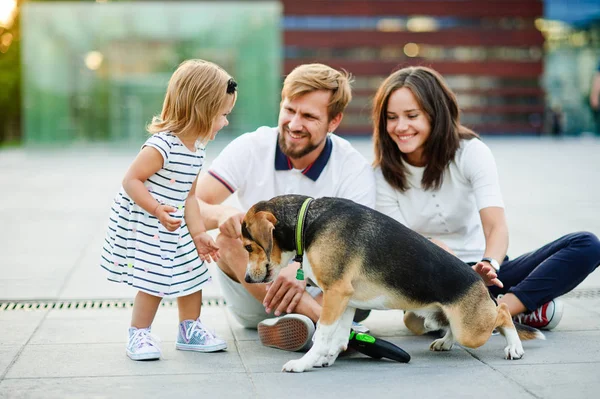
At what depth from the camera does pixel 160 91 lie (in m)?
35.2

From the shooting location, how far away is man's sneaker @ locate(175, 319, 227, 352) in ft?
15.9

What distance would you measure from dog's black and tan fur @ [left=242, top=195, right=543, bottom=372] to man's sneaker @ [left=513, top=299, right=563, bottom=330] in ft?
2.73

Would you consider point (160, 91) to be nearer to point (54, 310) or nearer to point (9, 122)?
point (54, 310)

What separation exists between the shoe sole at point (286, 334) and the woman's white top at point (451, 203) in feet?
3.90

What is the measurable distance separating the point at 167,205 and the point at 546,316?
2.69 metres

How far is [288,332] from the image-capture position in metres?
4.80

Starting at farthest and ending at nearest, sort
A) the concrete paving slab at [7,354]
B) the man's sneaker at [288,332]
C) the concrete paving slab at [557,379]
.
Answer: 1. the man's sneaker at [288,332]
2. the concrete paving slab at [7,354]
3. the concrete paving slab at [557,379]

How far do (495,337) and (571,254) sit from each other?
754 mm

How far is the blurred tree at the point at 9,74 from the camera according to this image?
207 feet

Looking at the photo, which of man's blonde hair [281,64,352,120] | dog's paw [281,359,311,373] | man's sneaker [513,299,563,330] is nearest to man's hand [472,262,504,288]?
man's sneaker [513,299,563,330]

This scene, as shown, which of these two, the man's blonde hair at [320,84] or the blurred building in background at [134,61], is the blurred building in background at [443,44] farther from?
the man's blonde hair at [320,84]

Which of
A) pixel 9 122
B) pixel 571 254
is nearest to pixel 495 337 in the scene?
pixel 571 254

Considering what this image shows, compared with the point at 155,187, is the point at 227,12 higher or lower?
higher

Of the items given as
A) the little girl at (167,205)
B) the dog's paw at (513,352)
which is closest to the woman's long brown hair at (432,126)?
the little girl at (167,205)
